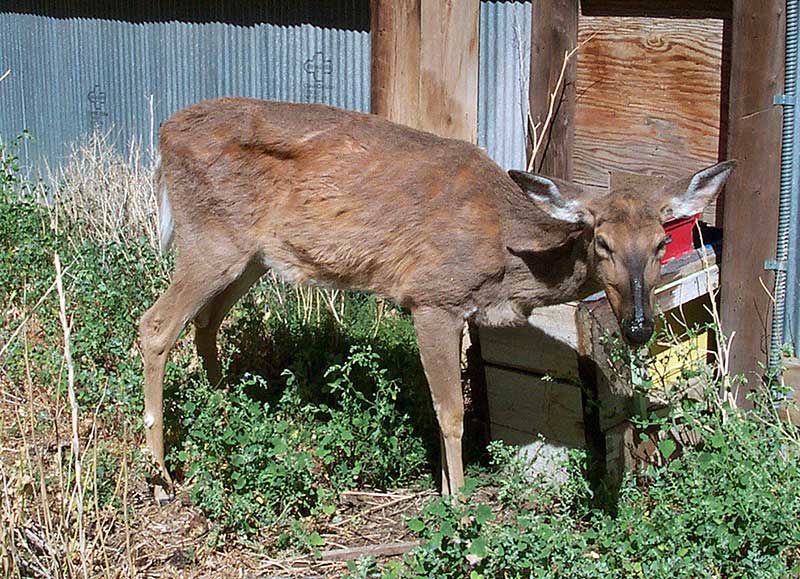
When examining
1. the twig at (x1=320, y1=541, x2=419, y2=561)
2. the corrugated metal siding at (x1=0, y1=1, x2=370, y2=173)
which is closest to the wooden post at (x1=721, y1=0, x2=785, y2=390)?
the twig at (x1=320, y1=541, x2=419, y2=561)

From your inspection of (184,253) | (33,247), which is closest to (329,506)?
(184,253)

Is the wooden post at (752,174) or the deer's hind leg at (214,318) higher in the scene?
the wooden post at (752,174)

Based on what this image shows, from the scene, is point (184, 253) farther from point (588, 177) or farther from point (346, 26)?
point (346, 26)

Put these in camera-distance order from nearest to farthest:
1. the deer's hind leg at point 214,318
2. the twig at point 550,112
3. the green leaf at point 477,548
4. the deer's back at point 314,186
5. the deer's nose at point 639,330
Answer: the green leaf at point 477,548, the deer's nose at point 639,330, the deer's back at point 314,186, the deer's hind leg at point 214,318, the twig at point 550,112

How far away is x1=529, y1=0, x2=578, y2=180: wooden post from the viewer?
6.56 meters

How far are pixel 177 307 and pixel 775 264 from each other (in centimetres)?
327

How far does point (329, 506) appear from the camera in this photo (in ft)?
17.6

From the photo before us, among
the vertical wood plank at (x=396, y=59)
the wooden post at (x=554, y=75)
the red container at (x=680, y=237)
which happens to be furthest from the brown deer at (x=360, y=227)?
the vertical wood plank at (x=396, y=59)

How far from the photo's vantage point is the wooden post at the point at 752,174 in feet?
18.0

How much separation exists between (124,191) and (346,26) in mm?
2405

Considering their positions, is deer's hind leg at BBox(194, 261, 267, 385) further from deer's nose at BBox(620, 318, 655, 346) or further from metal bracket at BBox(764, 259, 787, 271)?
metal bracket at BBox(764, 259, 787, 271)

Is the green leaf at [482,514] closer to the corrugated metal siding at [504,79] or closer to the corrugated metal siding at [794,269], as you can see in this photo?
the corrugated metal siding at [794,269]

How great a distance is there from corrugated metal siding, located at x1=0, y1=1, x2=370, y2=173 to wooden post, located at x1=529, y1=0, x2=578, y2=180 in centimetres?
254

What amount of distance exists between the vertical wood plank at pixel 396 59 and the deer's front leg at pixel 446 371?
208 centimetres
